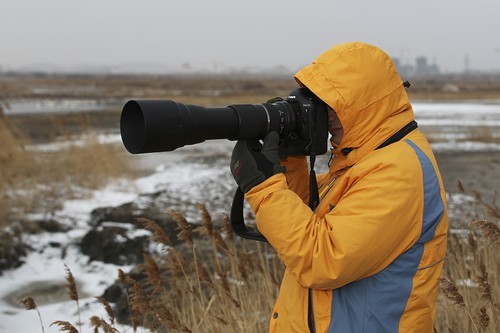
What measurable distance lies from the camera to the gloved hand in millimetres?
39

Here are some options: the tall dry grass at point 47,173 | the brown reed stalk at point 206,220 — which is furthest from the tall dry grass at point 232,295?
the tall dry grass at point 47,173

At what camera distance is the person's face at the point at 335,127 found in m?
1.76

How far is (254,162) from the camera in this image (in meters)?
1.67

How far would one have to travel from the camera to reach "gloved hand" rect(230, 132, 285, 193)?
1.65 m

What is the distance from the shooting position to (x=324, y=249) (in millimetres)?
1518

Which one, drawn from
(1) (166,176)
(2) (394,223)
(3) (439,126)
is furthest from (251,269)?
(3) (439,126)

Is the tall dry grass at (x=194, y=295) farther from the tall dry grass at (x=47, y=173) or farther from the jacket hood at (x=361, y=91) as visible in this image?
the tall dry grass at (x=47, y=173)

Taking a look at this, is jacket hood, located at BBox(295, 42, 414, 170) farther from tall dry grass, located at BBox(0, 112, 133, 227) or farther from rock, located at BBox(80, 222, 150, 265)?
tall dry grass, located at BBox(0, 112, 133, 227)

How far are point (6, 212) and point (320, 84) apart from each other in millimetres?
6391

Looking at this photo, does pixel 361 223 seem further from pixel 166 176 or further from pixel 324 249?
pixel 166 176

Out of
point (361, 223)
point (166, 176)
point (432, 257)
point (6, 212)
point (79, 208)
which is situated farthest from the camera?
point (166, 176)

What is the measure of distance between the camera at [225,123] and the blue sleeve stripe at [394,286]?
40 centimetres

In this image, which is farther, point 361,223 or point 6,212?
point 6,212

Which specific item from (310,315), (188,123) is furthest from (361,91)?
(310,315)
